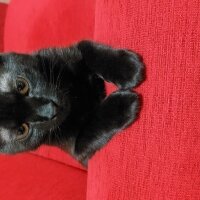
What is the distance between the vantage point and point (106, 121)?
822 mm

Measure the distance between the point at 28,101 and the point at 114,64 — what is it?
0.79ft

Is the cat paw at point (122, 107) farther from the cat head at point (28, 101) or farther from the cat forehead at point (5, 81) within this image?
the cat forehead at point (5, 81)

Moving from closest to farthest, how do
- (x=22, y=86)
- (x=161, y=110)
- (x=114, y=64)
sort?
(x=161, y=110) → (x=114, y=64) → (x=22, y=86)

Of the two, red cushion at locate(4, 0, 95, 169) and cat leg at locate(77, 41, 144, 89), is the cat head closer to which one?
cat leg at locate(77, 41, 144, 89)

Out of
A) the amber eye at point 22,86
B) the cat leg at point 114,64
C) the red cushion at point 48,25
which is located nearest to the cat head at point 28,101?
the amber eye at point 22,86

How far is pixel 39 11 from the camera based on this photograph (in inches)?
56.7

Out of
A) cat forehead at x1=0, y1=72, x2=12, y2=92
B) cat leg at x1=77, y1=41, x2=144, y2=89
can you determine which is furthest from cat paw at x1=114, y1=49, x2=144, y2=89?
cat forehead at x1=0, y1=72, x2=12, y2=92

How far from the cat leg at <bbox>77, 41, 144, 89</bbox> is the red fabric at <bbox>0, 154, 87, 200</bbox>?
0.62 meters

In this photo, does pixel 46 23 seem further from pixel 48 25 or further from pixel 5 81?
pixel 5 81

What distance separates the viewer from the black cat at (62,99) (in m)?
0.81

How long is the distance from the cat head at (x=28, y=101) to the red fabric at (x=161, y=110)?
0.22 meters

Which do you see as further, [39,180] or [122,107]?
[39,180]

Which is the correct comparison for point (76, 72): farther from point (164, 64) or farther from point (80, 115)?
point (164, 64)

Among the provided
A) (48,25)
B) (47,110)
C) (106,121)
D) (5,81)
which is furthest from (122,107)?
(48,25)
